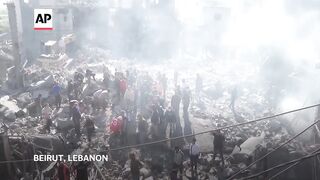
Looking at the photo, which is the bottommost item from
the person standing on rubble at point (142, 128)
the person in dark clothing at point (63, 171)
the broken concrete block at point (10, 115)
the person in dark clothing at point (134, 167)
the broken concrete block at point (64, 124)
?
the person in dark clothing at point (134, 167)

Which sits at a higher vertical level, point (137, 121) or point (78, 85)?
point (78, 85)

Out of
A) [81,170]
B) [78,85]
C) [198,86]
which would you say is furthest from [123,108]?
[81,170]

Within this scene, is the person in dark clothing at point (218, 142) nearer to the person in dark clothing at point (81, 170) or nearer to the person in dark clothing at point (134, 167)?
the person in dark clothing at point (134, 167)

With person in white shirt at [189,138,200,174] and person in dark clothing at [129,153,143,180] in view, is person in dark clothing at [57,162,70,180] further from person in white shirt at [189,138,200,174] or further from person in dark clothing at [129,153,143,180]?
person in white shirt at [189,138,200,174]

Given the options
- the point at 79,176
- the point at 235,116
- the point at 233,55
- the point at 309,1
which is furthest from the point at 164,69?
the point at 79,176

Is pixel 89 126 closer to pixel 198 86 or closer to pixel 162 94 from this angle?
pixel 162 94

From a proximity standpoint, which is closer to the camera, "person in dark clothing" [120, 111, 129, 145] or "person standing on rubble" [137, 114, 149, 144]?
"person in dark clothing" [120, 111, 129, 145]

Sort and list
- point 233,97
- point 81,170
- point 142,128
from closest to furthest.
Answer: point 81,170 < point 142,128 < point 233,97

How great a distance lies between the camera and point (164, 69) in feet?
83.6

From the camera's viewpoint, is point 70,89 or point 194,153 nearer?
point 194,153

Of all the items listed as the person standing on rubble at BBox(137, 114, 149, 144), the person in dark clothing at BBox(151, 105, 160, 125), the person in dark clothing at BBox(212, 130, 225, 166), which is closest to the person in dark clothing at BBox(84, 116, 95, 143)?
the person standing on rubble at BBox(137, 114, 149, 144)

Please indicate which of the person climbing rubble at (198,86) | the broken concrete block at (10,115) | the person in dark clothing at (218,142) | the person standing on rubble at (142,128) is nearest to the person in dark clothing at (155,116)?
the person standing on rubble at (142,128)

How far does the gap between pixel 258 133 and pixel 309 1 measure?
773 inches

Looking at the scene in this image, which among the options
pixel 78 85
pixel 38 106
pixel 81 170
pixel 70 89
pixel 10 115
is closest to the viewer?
pixel 81 170
